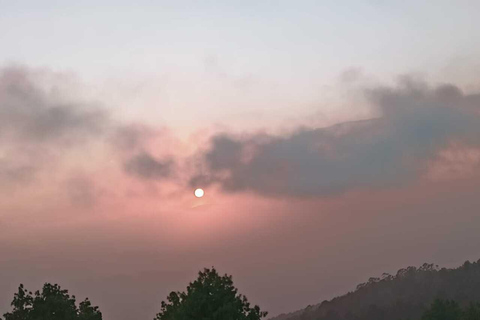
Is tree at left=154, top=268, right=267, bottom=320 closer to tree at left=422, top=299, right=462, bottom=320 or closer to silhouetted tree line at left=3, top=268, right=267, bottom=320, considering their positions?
silhouetted tree line at left=3, top=268, right=267, bottom=320

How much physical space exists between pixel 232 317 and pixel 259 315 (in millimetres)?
3194

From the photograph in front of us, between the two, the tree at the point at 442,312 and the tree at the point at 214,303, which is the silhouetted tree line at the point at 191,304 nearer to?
the tree at the point at 214,303

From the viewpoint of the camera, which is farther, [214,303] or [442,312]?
[442,312]

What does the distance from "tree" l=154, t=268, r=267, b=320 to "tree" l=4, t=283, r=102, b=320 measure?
40.5 ft

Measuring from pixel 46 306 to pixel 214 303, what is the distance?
1606cm

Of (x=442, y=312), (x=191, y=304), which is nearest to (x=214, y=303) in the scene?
(x=191, y=304)

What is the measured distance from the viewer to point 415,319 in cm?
17588

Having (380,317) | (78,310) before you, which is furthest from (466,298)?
(78,310)

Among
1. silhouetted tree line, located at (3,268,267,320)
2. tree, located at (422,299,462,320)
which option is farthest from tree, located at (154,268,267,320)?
tree, located at (422,299,462,320)

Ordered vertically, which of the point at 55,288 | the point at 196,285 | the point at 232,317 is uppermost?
the point at 55,288

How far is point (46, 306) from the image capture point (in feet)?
181

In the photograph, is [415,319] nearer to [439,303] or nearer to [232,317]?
[439,303]

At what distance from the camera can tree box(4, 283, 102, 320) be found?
54.4 meters

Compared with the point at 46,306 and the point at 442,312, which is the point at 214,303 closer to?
the point at 46,306
